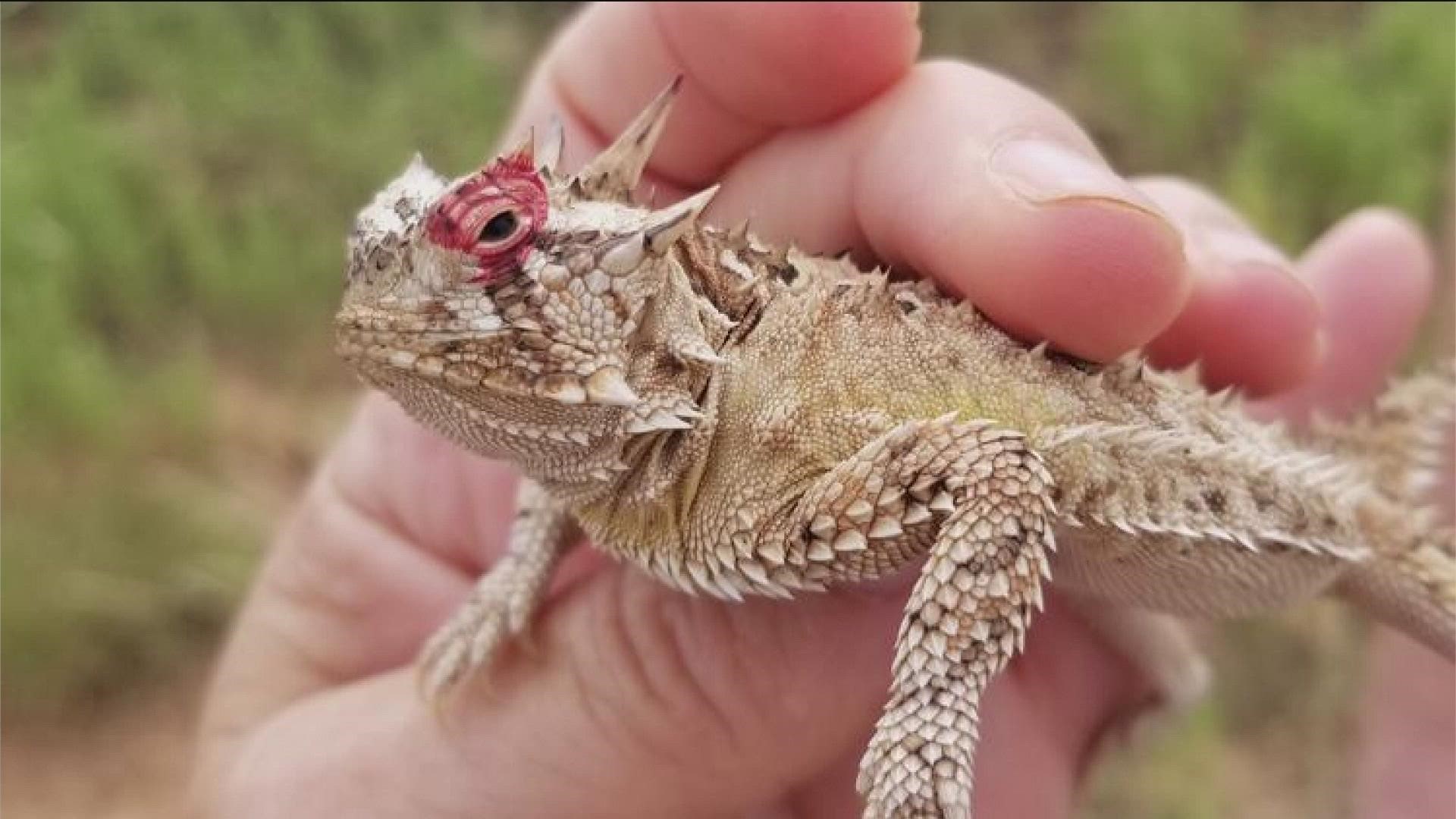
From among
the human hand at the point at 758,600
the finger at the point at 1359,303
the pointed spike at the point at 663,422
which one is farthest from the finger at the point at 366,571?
the finger at the point at 1359,303

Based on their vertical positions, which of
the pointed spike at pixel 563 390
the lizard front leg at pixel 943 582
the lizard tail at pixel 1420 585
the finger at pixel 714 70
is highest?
the finger at pixel 714 70

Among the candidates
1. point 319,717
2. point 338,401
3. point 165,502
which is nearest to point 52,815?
point 165,502

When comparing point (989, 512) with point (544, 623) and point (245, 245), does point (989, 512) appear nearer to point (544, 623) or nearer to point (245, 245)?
point (544, 623)

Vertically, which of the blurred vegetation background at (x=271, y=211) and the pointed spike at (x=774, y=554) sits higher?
the blurred vegetation background at (x=271, y=211)

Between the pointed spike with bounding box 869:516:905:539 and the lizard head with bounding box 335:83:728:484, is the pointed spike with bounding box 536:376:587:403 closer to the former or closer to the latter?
the lizard head with bounding box 335:83:728:484

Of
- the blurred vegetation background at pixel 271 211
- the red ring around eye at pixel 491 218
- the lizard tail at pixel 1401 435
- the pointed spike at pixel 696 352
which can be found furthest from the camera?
the blurred vegetation background at pixel 271 211

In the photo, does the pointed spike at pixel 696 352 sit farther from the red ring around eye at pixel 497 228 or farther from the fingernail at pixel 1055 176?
the fingernail at pixel 1055 176

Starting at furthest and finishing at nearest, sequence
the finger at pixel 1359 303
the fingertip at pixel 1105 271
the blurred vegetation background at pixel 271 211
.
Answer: the blurred vegetation background at pixel 271 211 < the finger at pixel 1359 303 < the fingertip at pixel 1105 271
